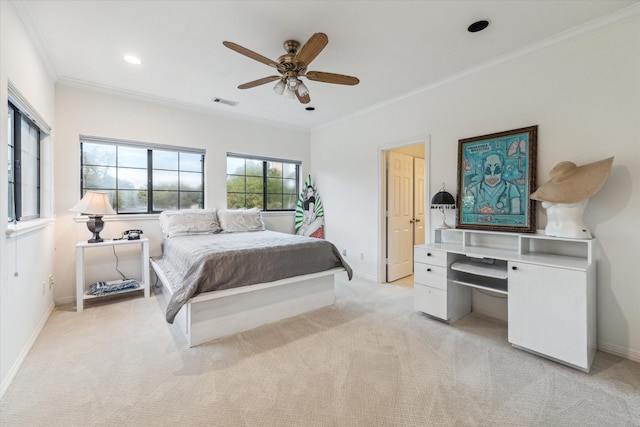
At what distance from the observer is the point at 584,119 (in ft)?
7.60

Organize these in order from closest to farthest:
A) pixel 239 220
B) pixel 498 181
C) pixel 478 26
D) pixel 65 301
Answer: pixel 478 26 < pixel 498 181 < pixel 65 301 < pixel 239 220

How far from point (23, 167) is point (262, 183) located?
300 centimetres

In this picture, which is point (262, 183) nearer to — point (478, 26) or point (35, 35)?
point (35, 35)

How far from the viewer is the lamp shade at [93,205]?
3.08m

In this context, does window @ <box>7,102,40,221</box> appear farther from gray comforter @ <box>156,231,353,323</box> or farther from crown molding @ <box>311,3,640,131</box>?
crown molding @ <box>311,3,640,131</box>

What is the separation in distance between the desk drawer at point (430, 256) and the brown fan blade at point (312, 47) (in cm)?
209

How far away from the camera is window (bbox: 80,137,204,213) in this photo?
360cm

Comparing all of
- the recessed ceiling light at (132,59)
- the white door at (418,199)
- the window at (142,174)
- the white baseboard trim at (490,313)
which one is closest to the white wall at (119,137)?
the window at (142,174)

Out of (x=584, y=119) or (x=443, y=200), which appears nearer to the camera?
(x=584, y=119)

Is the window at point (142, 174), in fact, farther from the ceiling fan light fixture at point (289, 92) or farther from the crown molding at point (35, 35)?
the ceiling fan light fixture at point (289, 92)

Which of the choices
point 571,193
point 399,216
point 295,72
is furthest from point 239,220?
point 571,193

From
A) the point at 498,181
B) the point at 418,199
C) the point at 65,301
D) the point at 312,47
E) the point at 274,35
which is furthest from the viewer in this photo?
the point at 418,199

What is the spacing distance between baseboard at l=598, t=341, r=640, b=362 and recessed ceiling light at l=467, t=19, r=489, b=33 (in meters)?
2.74

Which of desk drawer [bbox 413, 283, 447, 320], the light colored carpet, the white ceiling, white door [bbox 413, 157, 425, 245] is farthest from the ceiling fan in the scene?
white door [bbox 413, 157, 425, 245]
